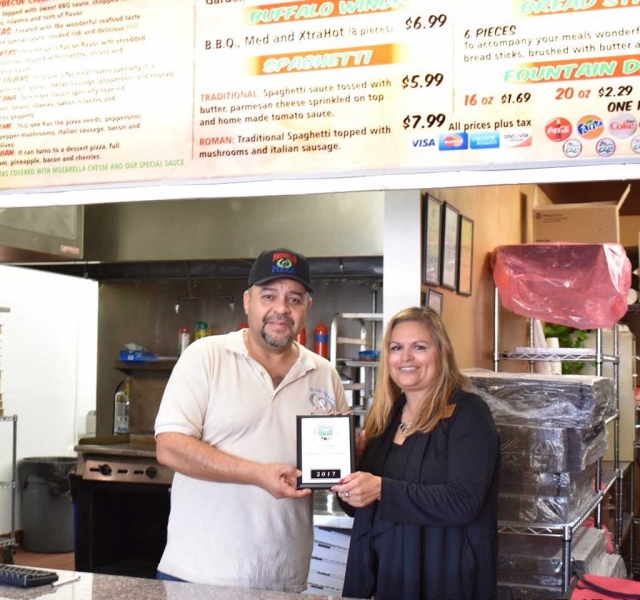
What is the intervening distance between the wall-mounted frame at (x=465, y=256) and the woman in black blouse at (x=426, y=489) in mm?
1705

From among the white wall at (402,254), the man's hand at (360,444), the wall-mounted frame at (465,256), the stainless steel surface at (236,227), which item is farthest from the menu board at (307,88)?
the stainless steel surface at (236,227)

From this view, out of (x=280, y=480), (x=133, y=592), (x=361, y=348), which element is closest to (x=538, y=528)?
(x=280, y=480)

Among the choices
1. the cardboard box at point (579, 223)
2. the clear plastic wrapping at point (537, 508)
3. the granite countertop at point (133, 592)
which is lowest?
the clear plastic wrapping at point (537, 508)

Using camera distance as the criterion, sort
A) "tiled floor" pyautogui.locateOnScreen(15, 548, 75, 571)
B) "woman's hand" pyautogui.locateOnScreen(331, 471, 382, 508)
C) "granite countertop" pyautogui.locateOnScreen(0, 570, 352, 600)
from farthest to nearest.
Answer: "tiled floor" pyautogui.locateOnScreen(15, 548, 75, 571) → "woman's hand" pyautogui.locateOnScreen(331, 471, 382, 508) → "granite countertop" pyautogui.locateOnScreen(0, 570, 352, 600)

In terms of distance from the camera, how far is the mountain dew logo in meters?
2.30

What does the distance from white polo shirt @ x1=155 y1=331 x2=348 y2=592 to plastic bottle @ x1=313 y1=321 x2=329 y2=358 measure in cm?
350

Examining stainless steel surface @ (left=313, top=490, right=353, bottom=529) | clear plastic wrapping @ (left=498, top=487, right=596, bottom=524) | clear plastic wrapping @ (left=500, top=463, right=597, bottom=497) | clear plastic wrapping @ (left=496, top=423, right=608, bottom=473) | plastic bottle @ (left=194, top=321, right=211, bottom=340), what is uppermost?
plastic bottle @ (left=194, top=321, right=211, bottom=340)

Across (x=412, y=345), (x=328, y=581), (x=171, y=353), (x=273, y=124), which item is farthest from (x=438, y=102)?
(x=171, y=353)

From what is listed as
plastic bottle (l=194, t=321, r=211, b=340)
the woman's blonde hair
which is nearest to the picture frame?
the woman's blonde hair

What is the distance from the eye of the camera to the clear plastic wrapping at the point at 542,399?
313 centimetres

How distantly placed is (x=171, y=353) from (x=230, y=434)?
440 centimetres

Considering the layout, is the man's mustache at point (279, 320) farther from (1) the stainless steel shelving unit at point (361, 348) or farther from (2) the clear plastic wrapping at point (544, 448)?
(1) the stainless steel shelving unit at point (361, 348)

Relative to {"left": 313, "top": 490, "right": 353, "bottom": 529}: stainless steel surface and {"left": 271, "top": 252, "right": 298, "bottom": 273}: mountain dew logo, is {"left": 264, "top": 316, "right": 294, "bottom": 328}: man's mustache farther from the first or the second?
{"left": 313, "top": 490, "right": 353, "bottom": 529}: stainless steel surface

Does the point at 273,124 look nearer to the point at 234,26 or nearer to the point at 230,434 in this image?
the point at 234,26
